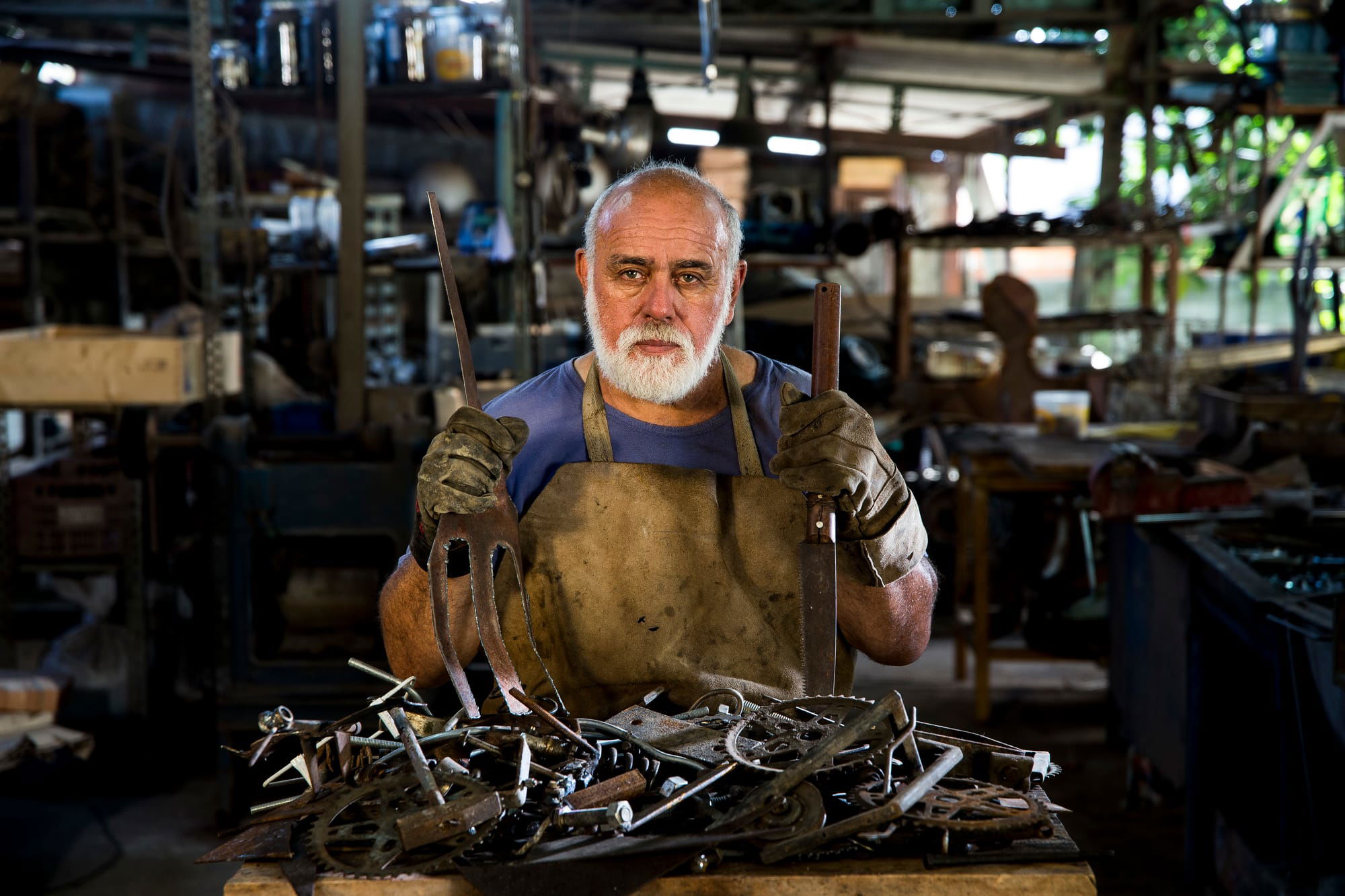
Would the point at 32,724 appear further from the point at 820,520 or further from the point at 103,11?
the point at 103,11

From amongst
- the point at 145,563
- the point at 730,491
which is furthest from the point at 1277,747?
the point at 145,563

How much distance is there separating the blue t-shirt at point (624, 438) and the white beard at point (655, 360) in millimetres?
75

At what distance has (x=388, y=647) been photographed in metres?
2.28

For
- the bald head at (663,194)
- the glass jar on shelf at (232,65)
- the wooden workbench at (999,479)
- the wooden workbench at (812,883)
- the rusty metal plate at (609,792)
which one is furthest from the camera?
the glass jar on shelf at (232,65)

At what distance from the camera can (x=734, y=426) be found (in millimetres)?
2338

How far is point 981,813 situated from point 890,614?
72 cm

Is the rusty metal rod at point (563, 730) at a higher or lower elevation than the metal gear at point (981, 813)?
higher

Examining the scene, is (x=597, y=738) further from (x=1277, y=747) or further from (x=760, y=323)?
(x=760, y=323)

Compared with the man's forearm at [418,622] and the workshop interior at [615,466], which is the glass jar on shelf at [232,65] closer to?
the workshop interior at [615,466]

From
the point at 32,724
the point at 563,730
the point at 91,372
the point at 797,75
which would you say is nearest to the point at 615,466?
the point at 563,730

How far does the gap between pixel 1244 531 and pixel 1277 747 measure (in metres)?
0.69

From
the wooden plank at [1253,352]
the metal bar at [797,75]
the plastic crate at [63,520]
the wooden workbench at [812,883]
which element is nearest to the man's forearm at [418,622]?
the wooden workbench at [812,883]

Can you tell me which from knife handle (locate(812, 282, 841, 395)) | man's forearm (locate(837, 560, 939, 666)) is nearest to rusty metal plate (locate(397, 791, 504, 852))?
knife handle (locate(812, 282, 841, 395))

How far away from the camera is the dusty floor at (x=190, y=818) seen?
11.8ft
